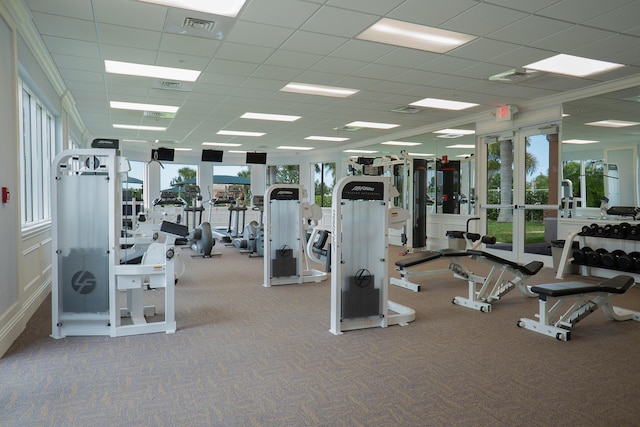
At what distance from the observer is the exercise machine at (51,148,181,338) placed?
3.65 m

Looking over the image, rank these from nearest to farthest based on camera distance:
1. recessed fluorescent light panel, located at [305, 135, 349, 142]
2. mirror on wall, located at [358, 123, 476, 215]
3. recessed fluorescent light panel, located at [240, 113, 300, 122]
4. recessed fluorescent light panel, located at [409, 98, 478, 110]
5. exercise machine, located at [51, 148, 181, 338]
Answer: exercise machine, located at [51, 148, 181, 338] → recessed fluorescent light panel, located at [409, 98, 478, 110] → recessed fluorescent light panel, located at [240, 113, 300, 122] → mirror on wall, located at [358, 123, 476, 215] → recessed fluorescent light panel, located at [305, 135, 349, 142]

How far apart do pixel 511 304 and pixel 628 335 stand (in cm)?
122

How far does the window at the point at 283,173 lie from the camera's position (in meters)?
Answer: 16.6

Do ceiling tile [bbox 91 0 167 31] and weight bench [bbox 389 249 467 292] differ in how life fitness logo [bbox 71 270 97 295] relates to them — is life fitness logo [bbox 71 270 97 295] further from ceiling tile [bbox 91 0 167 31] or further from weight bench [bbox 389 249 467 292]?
weight bench [bbox 389 249 467 292]

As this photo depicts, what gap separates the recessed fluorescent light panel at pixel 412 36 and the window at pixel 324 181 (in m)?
10.3

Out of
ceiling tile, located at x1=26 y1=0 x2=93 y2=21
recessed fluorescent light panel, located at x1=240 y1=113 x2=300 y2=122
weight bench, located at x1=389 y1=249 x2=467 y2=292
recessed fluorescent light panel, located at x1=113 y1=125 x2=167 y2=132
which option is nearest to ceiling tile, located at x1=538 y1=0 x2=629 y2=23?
weight bench, located at x1=389 y1=249 x2=467 y2=292

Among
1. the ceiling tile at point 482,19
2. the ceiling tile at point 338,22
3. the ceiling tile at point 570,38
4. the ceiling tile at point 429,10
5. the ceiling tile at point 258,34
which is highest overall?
the ceiling tile at point 258,34

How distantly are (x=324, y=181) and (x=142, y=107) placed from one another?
816 centimetres

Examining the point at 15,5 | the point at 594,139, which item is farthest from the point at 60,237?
the point at 594,139

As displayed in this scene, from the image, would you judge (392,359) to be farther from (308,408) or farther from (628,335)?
(628,335)

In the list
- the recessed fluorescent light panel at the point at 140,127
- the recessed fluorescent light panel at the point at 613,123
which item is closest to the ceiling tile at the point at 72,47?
the recessed fluorescent light panel at the point at 140,127

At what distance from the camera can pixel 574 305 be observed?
13.0ft

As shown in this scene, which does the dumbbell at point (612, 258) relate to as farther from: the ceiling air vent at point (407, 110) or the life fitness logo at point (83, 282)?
the life fitness logo at point (83, 282)

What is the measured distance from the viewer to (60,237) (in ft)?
12.0
